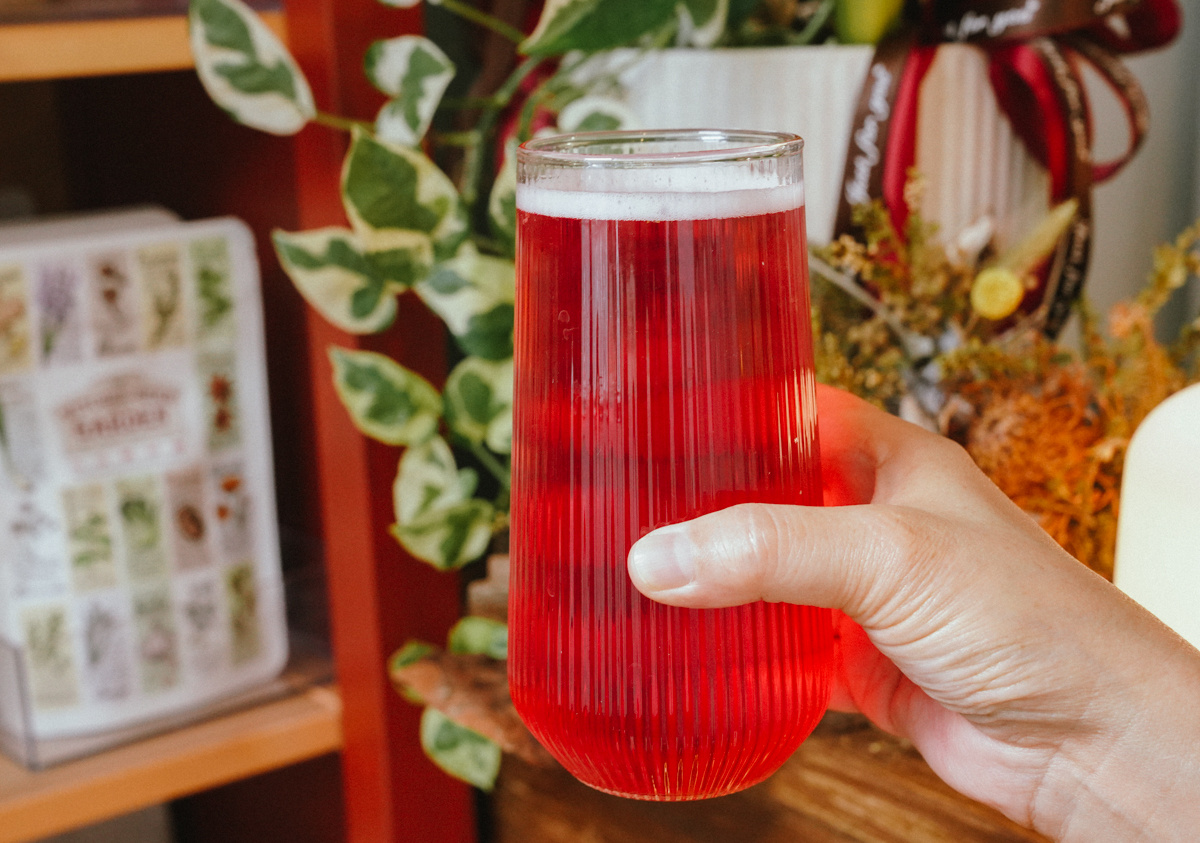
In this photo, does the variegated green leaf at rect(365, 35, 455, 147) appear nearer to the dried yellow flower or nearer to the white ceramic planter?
the white ceramic planter

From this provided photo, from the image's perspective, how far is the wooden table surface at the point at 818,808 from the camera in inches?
30.2

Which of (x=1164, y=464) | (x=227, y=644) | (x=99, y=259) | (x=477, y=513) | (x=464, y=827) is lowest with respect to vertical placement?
(x=464, y=827)

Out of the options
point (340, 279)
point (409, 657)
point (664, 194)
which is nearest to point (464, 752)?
point (409, 657)

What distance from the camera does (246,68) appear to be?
2.79ft

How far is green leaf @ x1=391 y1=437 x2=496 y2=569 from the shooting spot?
944 mm

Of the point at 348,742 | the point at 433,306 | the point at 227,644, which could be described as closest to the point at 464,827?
the point at 348,742

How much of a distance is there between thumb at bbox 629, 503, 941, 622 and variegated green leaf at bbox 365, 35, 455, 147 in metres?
0.48

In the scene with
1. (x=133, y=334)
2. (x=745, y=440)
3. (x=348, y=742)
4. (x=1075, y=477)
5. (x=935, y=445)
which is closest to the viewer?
(x=745, y=440)

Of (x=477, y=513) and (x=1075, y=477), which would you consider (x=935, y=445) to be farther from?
(x=477, y=513)

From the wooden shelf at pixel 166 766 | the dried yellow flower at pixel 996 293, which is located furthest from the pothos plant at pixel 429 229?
the dried yellow flower at pixel 996 293

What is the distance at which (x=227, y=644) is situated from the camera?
1.02 metres

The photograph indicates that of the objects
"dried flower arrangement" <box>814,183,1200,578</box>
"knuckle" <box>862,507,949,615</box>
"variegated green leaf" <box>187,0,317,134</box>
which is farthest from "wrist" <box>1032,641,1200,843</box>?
"variegated green leaf" <box>187,0,317,134</box>

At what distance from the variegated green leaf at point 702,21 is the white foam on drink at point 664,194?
1.34ft

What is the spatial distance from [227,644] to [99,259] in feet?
1.17
